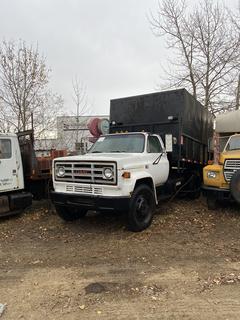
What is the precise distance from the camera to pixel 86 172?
7.02 metres

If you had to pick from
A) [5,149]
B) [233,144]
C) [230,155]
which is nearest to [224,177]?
[230,155]

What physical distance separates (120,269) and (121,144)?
379 cm

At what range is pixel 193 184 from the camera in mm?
11234

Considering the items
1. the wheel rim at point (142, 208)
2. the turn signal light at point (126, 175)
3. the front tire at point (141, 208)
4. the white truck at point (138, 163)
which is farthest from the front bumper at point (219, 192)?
the turn signal light at point (126, 175)

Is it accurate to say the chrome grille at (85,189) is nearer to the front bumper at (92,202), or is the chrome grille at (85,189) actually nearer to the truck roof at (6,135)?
the front bumper at (92,202)

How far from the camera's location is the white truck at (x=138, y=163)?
6766 mm

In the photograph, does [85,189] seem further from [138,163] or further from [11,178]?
[11,178]

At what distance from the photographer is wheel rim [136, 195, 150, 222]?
711 centimetres

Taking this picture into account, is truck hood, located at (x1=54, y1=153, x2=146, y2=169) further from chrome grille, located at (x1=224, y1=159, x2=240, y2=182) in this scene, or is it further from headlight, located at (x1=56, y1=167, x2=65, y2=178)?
chrome grille, located at (x1=224, y1=159, x2=240, y2=182)

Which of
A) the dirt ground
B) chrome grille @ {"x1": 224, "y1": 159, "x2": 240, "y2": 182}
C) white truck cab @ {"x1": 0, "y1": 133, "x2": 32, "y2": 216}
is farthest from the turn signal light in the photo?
white truck cab @ {"x1": 0, "y1": 133, "x2": 32, "y2": 216}

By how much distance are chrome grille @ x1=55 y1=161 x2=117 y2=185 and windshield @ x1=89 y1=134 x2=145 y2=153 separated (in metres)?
1.27

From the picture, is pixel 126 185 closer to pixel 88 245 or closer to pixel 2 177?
pixel 88 245

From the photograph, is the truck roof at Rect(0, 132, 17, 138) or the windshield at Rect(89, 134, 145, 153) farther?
the truck roof at Rect(0, 132, 17, 138)

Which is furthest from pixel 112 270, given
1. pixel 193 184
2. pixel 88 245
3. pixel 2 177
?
pixel 193 184
